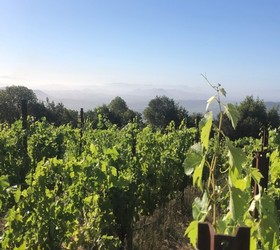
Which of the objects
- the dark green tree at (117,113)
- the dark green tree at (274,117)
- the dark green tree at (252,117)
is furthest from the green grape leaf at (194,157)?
the dark green tree at (274,117)

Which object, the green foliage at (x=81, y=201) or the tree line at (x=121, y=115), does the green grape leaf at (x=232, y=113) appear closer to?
the green foliage at (x=81, y=201)

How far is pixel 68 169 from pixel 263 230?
7.48 ft

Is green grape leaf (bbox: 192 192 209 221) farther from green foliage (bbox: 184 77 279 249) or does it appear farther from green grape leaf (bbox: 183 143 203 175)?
green grape leaf (bbox: 183 143 203 175)

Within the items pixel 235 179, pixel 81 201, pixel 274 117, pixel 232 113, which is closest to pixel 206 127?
pixel 232 113

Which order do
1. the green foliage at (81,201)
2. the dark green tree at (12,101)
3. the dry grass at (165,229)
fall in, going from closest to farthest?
the green foliage at (81,201) < the dry grass at (165,229) < the dark green tree at (12,101)

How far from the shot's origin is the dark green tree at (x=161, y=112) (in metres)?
58.1

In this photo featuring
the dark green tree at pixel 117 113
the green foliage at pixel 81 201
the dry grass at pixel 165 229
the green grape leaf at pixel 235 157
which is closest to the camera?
the green grape leaf at pixel 235 157

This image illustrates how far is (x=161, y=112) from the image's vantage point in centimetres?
6328

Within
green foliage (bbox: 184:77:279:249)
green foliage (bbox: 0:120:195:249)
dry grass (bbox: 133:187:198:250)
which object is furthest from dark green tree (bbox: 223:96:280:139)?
green foliage (bbox: 184:77:279:249)

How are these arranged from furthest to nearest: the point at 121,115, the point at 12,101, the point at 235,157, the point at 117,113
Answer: the point at 117,113
the point at 121,115
the point at 12,101
the point at 235,157

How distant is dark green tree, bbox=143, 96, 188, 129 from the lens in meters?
58.1

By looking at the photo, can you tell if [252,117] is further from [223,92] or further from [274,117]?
[223,92]

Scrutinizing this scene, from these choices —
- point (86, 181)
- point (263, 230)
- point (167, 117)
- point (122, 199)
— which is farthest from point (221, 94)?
point (167, 117)

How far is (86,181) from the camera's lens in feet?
11.8
